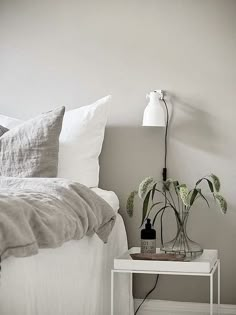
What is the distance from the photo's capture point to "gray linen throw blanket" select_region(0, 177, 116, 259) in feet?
7.16

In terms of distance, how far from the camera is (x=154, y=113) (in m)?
3.61

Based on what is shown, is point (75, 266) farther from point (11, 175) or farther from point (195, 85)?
point (195, 85)

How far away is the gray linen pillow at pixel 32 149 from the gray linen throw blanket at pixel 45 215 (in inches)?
9.9

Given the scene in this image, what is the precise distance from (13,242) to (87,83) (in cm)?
188

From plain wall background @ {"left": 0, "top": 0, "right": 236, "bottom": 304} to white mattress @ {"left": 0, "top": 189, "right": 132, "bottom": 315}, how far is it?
0.87ft

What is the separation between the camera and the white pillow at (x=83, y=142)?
3.56m

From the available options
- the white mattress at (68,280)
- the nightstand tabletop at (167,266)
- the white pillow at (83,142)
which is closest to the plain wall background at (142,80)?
the white pillow at (83,142)

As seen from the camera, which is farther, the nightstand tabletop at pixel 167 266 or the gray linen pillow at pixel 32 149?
the gray linen pillow at pixel 32 149

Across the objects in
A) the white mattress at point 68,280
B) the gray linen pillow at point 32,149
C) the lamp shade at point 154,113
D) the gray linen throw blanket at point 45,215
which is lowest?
the white mattress at point 68,280

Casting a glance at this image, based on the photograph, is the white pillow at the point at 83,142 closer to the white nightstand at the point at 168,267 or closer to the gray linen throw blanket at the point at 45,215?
the gray linen throw blanket at the point at 45,215

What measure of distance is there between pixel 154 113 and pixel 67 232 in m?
1.17

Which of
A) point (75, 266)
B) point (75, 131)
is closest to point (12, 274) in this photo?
point (75, 266)

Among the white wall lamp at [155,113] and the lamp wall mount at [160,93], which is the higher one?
the lamp wall mount at [160,93]

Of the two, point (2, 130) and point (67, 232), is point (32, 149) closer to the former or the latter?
point (2, 130)
